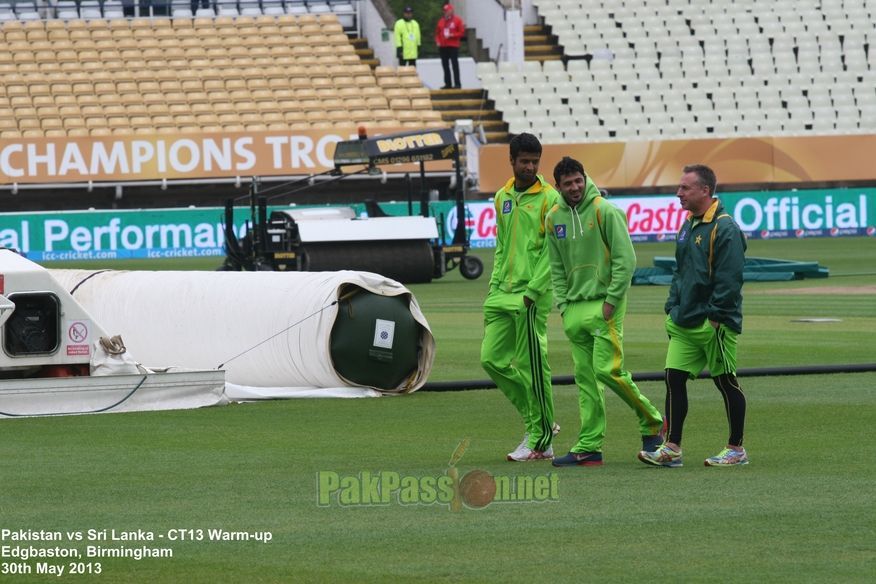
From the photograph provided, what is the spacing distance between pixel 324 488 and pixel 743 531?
8.11ft

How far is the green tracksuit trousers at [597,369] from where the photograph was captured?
31.2 feet

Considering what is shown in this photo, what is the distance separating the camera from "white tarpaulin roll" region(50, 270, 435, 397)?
14312 mm

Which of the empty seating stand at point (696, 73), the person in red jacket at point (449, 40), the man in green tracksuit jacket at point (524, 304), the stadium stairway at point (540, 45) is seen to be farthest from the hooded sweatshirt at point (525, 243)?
the stadium stairway at point (540, 45)

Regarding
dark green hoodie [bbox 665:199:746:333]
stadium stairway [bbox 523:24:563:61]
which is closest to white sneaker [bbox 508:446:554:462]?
dark green hoodie [bbox 665:199:746:333]

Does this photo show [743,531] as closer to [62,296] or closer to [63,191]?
[62,296]

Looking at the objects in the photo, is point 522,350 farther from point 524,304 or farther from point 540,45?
point 540,45

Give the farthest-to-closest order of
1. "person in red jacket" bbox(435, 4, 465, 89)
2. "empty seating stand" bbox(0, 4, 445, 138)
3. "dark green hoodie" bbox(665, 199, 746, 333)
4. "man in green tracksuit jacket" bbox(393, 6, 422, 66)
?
"man in green tracksuit jacket" bbox(393, 6, 422, 66)
"person in red jacket" bbox(435, 4, 465, 89)
"empty seating stand" bbox(0, 4, 445, 138)
"dark green hoodie" bbox(665, 199, 746, 333)

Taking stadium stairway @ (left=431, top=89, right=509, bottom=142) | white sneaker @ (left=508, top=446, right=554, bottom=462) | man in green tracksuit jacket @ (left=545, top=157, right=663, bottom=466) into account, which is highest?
stadium stairway @ (left=431, top=89, right=509, bottom=142)

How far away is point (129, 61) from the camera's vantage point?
44.2 metres

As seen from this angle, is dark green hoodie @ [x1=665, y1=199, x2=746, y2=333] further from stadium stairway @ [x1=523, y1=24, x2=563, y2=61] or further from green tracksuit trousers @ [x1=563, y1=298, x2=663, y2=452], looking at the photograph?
stadium stairway @ [x1=523, y1=24, x2=563, y2=61]

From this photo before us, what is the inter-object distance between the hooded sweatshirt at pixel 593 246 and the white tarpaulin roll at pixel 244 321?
14.9 feet

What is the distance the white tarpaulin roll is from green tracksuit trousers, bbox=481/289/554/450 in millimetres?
3866

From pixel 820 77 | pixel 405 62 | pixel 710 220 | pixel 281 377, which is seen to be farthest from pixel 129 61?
pixel 710 220

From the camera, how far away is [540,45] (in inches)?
1954
